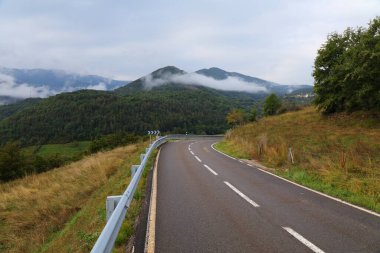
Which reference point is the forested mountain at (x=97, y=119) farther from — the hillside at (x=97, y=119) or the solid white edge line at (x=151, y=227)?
the solid white edge line at (x=151, y=227)

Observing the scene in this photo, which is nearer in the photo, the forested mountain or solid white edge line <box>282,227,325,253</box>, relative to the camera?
solid white edge line <box>282,227,325,253</box>

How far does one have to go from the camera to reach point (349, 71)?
3350cm


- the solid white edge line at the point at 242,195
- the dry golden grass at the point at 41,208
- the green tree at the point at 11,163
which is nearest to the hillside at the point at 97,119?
the green tree at the point at 11,163

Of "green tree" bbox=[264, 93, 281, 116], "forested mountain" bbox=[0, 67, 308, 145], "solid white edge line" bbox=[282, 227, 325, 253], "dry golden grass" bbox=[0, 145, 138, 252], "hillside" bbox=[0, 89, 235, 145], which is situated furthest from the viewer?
"hillside" bbox=[0, 89, 235, 145]

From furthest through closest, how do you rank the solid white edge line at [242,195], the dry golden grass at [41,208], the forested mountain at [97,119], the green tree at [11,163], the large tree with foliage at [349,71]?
1. the forested mountain at [97,119]
2. the green tree at [11,163]
3. the large tree with foliage at [349,71]
4. the dry golden grass at [41,208]
5. the solid white edge line at [242,195]

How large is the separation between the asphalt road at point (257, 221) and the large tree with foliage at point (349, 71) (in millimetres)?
24388

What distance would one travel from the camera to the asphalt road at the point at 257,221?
543 centimetres

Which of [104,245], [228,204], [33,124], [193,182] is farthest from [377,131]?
[33,124]

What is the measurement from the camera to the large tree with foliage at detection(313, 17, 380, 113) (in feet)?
101

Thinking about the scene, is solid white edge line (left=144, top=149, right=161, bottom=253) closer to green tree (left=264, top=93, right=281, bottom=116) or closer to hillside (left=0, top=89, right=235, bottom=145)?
green tree (left=264, top=93, right=281, bottom=116)

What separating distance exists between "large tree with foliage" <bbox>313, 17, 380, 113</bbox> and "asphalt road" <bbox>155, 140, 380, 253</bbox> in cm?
2439

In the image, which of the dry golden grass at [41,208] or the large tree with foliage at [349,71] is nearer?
the dry golden grass at [41,208]

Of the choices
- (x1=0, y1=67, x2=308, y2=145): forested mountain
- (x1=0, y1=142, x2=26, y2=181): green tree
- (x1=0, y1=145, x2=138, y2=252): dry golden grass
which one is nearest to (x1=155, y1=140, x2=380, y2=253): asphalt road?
(x1=0, y1=145, x2=138, y2=252): dry golden grass

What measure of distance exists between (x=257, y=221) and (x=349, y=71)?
102ft
